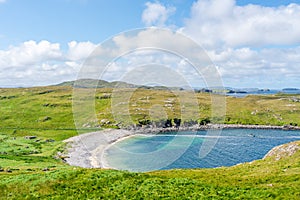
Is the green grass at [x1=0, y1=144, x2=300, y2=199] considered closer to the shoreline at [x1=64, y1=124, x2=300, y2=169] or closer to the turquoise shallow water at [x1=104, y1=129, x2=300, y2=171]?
the turquoise shallow water at [x1=104, y1=129, x2=300, y2=171]

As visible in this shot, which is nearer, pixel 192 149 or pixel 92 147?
pixel 192 149

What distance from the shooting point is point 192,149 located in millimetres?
120250

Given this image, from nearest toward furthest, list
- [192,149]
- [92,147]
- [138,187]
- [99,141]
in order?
[138,187]
[192,149]
[92,147]
[99,141]

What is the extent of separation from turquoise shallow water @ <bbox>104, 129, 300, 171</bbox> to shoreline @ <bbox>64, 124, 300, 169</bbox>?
4351 mm

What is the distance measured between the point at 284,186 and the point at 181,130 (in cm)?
14871

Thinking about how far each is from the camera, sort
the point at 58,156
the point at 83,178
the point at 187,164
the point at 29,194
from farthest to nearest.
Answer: the point at 58,156, the point at 187,164, the point at 83,178, the point at 29,194

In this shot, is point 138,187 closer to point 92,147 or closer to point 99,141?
point 92,147

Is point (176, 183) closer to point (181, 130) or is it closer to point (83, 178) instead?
point (83, 178)

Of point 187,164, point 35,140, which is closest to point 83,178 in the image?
point 187,164

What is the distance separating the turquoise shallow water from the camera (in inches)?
3831

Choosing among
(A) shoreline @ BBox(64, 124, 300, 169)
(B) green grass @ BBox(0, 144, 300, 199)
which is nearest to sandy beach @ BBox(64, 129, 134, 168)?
(A) shoreline @ BBox(64, 124, 300, 169)

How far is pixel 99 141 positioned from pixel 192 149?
160ft

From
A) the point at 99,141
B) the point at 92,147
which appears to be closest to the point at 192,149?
the point at 92,147

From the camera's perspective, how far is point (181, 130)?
174 metres
